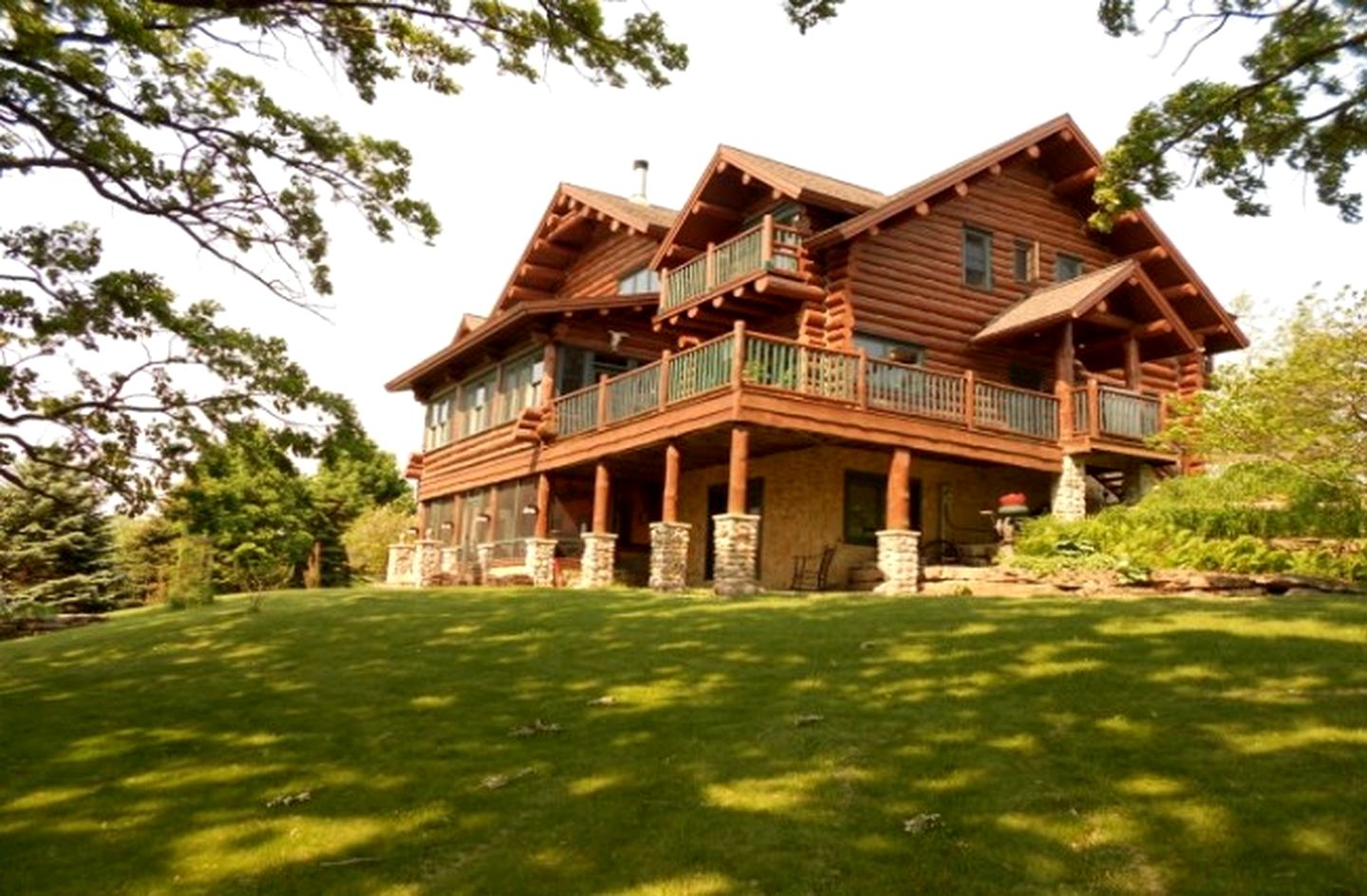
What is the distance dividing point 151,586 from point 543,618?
24101mm

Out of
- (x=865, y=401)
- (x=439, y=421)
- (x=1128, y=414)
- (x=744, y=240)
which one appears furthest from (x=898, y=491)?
(x=439, y=421)

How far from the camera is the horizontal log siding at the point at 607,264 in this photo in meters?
30.0

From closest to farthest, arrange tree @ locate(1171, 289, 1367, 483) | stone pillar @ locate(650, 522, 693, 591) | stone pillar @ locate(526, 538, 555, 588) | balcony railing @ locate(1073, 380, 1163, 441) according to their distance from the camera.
→ 1. tree @ locate(1171, 289, 1367, 483)
2. stone pillar @ locate(650, 522, 693, 591)
3. balcony railing @ locate(1073, 380, 1163, 441)
4. stone pillar @ locate(526, 538, 555, 588)

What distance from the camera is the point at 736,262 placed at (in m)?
23.7

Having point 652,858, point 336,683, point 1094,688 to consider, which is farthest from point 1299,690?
point 336,683

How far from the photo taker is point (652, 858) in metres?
5.77

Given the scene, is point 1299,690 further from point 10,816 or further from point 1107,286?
point 1107,286

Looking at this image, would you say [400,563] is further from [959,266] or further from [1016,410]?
[1016,410]

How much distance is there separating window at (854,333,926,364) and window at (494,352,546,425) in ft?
27.3

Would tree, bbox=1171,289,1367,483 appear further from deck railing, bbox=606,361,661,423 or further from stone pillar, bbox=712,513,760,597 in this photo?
deck railing, bbox=606,361,661,423

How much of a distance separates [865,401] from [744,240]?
553 cm

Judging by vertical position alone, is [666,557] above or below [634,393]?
below

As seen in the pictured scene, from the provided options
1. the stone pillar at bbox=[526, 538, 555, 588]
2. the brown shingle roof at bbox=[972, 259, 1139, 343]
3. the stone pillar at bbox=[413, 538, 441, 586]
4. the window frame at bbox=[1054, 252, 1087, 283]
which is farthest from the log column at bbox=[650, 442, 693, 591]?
the stone pillar at bbox=[413, 538, 441, 586]

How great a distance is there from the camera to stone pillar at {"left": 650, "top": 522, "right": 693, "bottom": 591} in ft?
66.5
